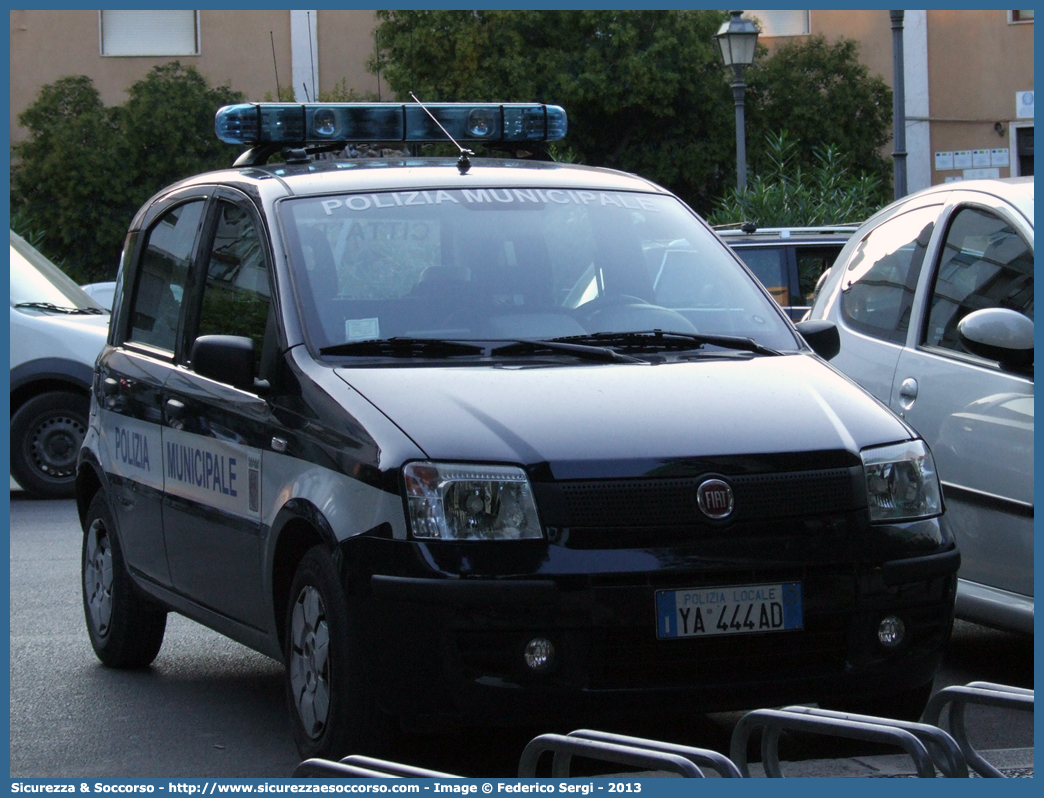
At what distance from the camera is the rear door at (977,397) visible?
554 cm

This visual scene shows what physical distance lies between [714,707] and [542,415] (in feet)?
2.80

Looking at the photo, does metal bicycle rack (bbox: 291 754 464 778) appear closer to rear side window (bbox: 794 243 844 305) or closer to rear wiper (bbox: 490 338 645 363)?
rear wiper (bbox: 490 338 645 363)

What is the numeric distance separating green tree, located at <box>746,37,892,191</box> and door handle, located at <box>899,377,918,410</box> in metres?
27.0

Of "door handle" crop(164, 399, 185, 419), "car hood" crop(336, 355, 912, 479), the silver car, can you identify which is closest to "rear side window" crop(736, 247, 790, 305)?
the silver car

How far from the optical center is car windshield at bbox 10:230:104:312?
13062 mm

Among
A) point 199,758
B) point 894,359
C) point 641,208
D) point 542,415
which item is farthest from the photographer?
point 894,359

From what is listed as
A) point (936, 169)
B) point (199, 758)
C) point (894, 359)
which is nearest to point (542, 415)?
point (199, 758)

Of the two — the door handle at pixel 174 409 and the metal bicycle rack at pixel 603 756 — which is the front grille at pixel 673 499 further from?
the door handle at pixel 174 409

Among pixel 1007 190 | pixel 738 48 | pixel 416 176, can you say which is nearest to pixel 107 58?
pixel 738 48

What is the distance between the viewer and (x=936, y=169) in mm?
35156

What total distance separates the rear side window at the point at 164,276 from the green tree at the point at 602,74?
25.4 meters

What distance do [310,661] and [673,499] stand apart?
1109 millimetres

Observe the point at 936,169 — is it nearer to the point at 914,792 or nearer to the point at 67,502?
the point at 67,502

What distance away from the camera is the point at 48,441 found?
42.9 feet
